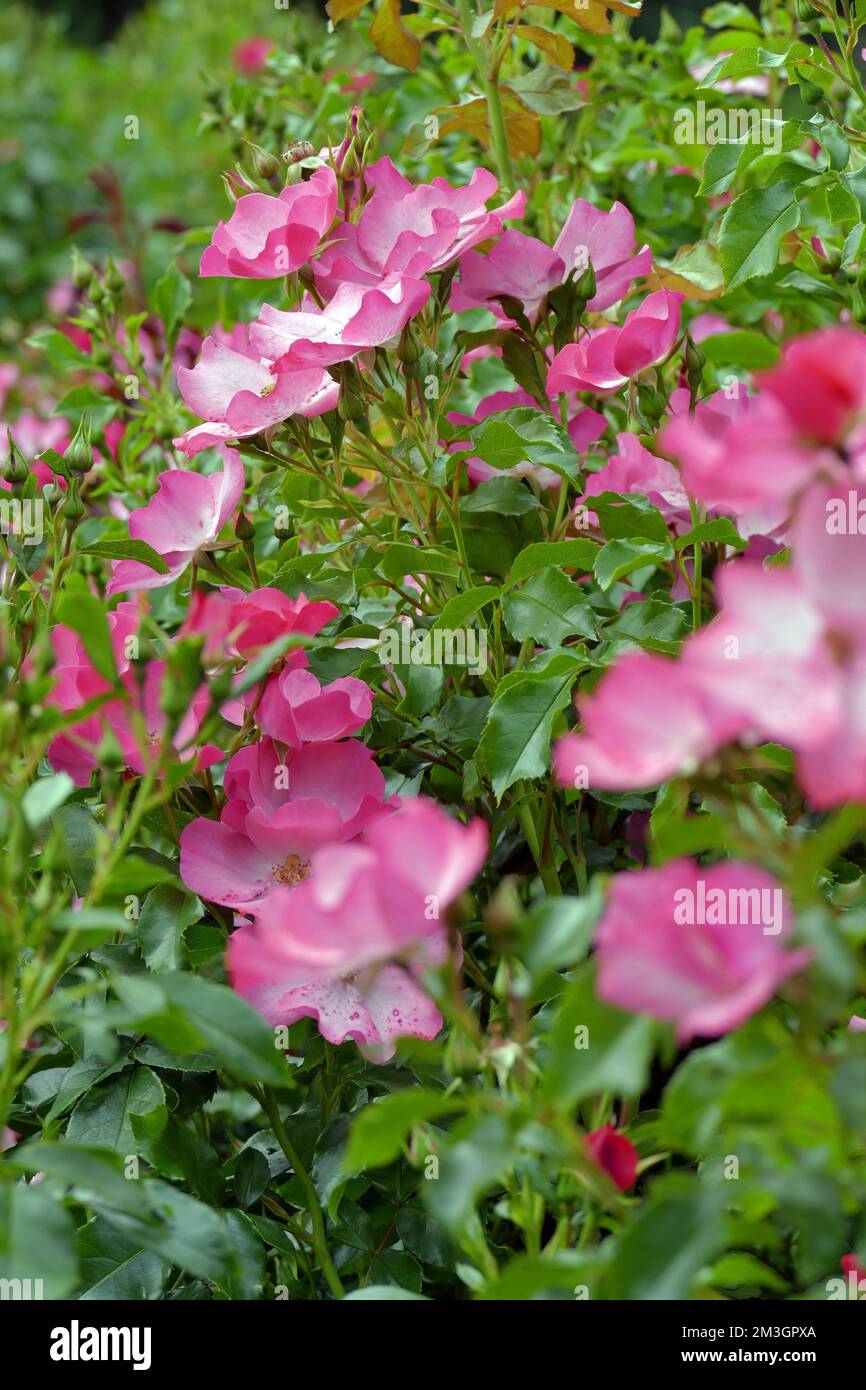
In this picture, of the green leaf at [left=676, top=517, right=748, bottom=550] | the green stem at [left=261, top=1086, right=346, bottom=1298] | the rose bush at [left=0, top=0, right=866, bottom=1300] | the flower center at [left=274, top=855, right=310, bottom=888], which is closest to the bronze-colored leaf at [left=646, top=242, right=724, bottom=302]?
the rose bush at [left=0, top=0, right=866, bottom=1300]

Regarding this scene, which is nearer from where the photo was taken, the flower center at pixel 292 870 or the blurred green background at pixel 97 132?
the flower center at pixel 292 870

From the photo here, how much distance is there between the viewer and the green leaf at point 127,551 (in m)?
0.77

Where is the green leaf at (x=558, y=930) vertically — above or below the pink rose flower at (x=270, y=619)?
below

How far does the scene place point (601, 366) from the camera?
0.80 m

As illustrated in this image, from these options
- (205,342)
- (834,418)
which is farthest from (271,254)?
(834,418)

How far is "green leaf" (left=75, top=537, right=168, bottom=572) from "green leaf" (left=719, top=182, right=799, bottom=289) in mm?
358

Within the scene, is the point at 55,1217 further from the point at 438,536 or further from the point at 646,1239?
the point at 438,536

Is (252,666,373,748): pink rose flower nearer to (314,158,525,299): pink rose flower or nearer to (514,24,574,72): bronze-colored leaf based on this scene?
(314,158,525,299): pink rose flower

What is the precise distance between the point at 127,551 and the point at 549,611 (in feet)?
0.74

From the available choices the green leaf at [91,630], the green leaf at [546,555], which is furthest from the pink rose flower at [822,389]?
the green leaf at [546,555]

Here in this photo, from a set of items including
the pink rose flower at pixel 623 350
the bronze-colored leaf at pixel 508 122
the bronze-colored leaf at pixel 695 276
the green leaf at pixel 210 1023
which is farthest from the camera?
the bronze-colored leaf at pixel 508 122

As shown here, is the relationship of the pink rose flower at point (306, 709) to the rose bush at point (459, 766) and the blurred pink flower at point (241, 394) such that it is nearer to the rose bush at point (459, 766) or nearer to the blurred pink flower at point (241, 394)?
the rose bush at point (459, 766)

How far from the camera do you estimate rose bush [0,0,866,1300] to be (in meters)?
0.39

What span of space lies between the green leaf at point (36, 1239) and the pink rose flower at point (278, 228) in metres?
0.49
